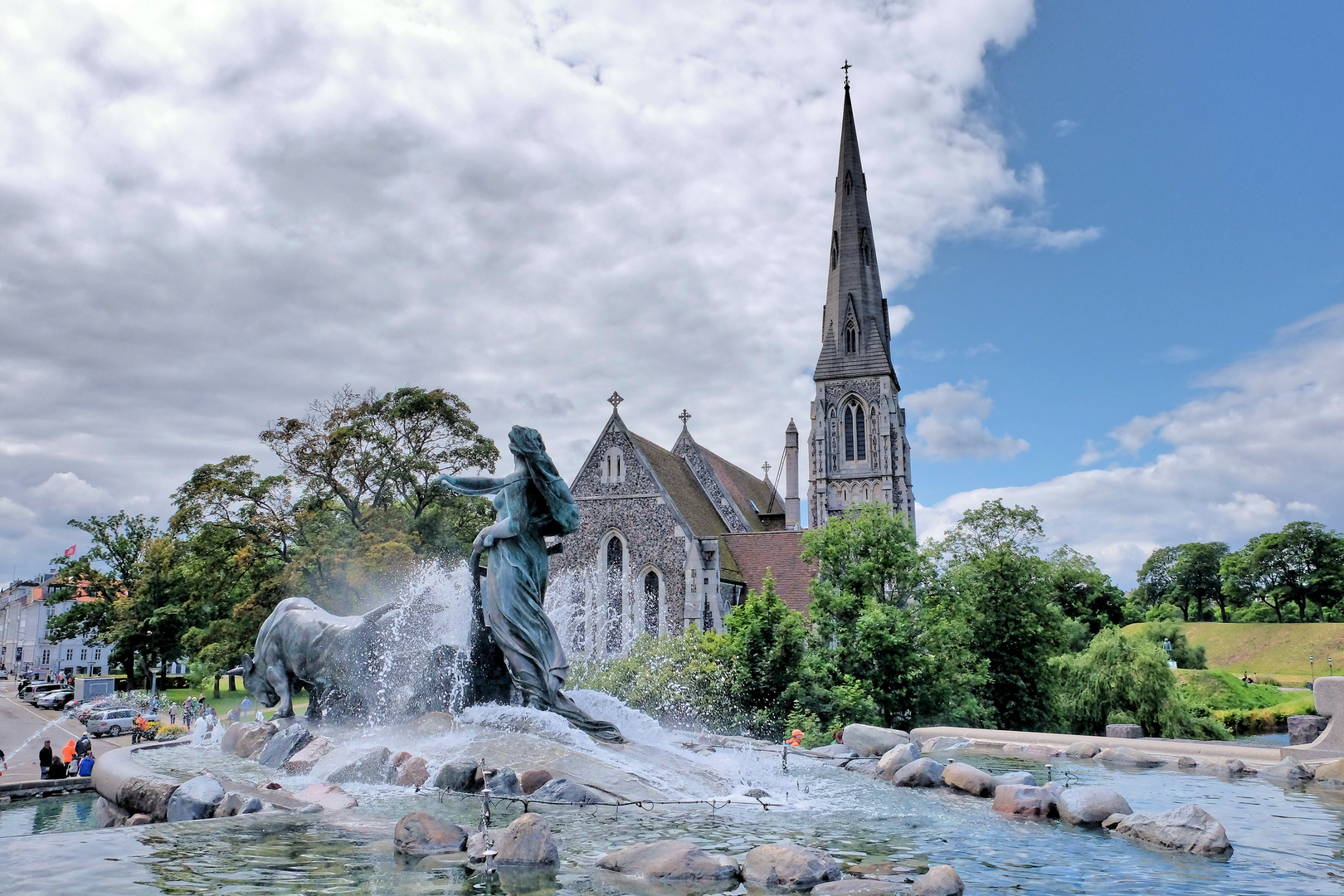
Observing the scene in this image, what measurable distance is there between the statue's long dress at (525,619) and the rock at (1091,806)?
5.34m

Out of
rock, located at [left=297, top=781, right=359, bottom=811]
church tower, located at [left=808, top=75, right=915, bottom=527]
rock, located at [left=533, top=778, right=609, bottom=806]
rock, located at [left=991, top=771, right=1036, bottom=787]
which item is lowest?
rock, located at [left=991, top=771, right=1036, bottom=787]

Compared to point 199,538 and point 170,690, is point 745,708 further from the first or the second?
point 170,690

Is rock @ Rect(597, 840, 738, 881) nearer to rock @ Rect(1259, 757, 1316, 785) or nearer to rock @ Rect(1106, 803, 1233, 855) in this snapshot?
rock @ Rect(1106, 803, 1233, 855)

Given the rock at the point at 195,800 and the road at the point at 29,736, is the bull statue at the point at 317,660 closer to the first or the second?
the rock at the point at 195,800

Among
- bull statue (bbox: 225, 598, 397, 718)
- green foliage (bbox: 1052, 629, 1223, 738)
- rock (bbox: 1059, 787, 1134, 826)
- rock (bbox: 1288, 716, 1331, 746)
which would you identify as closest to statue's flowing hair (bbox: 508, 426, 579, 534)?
bull statue (bbox: 225, 598, 397, 718)

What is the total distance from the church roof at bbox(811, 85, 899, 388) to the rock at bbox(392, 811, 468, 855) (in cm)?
4624

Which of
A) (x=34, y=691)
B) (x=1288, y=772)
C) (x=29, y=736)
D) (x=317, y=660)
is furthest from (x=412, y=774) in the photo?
(x=34, y=691)

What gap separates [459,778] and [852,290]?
155ft

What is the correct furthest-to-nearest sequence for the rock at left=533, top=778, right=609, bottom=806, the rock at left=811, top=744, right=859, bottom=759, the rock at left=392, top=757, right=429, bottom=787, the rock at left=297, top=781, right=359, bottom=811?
the rock at left=811, top=744, right=859, bottom=759 < the rock at left=392, top=757, right=429, bottom=787 < the rock at left=533, top=778, right=609, bottom=806 < the rock at left=297, top=781, right=359, bottom=811

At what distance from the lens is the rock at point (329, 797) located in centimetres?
866

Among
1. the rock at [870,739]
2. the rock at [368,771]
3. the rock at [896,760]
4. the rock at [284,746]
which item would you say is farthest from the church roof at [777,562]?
the rock at [368,771]

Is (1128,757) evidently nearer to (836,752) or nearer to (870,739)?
(870,739)

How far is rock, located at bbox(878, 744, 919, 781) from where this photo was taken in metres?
12.1

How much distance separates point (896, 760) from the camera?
12.3 m
